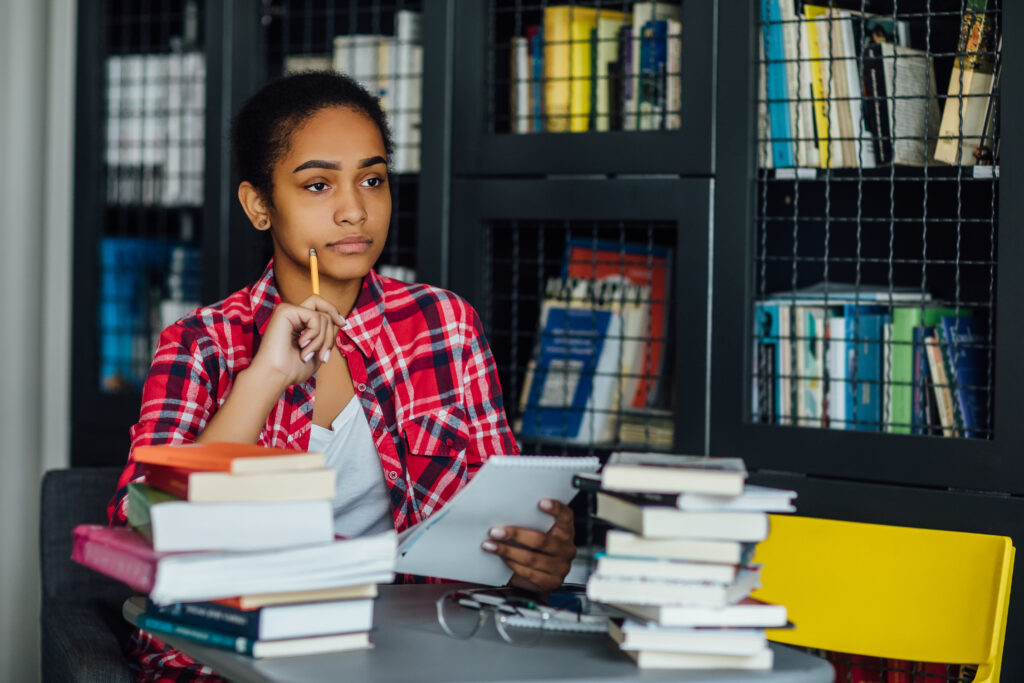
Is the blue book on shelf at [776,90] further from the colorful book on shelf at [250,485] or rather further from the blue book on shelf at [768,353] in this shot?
the colorful book on shelf at [250,485]

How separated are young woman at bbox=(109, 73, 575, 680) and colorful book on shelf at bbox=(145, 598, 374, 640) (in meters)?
0.53

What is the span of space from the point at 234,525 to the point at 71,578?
0.96 metres

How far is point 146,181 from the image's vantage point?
269 centimetres

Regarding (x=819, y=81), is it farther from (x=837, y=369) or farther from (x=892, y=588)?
(x=892, y=588)

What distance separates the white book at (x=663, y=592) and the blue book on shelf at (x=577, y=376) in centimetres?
104

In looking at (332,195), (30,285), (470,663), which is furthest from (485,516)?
(30,285)

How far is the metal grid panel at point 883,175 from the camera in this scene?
184cm

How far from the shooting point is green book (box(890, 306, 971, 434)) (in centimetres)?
191

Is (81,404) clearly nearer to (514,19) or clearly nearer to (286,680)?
(514,19)

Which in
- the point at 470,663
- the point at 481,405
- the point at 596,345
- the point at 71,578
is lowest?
the point at 71,578

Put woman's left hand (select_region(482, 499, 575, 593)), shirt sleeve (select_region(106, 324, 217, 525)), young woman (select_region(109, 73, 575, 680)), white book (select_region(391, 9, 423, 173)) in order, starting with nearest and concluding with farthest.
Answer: woman's left hand (select_region(482, 499, 575, 593)) → shirt sleeve (select_region(106, 324, 217, 525)) → young woman (select_region(109, 73, 575, 680)) → white book (select_region(391, 9, 423, 173))

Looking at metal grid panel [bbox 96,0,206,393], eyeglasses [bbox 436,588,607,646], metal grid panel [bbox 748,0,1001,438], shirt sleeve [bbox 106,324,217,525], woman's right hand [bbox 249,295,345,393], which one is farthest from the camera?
metal grid panel [bbox 96,0,206,393]

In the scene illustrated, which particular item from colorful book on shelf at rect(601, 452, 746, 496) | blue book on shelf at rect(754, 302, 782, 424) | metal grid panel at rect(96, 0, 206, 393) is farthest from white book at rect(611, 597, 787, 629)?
metal grid panel at rect(96, 0, 206, 393)

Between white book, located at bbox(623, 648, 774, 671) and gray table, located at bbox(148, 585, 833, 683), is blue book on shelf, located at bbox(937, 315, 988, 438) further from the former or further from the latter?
white book, located at bbox(623, 648, 774, 671)
